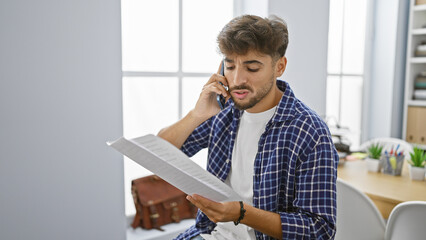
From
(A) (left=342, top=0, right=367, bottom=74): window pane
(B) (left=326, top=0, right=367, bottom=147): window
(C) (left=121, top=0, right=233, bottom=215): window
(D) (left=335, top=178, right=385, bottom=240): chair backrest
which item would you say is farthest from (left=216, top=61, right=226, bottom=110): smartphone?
(A) (left=342, top=0, right=367, bottom=74): window pane

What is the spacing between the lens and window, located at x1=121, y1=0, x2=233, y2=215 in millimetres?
1815

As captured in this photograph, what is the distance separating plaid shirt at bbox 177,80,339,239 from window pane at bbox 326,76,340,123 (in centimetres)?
174

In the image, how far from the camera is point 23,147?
129 centimetres

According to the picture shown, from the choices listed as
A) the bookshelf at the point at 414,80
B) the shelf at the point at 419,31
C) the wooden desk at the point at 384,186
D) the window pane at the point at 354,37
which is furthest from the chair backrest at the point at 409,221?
the shelf at the point at 419,31

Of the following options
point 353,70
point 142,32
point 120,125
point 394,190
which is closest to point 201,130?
point 120,125

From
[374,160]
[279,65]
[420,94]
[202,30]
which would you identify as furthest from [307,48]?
[420,94]

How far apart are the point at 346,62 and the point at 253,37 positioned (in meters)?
2.14

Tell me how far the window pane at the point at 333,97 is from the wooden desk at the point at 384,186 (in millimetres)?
915

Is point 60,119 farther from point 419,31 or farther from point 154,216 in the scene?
point 419,31

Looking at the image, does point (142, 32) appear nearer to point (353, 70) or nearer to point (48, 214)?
point (48, 214)

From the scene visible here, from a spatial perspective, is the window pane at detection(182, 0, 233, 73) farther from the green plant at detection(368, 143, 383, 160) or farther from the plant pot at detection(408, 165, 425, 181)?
the plant pot at detection(408, 165, 425, 181)

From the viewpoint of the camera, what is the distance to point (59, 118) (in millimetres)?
1361

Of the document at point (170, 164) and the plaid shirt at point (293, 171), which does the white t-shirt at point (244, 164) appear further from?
the document at point (170, 164)

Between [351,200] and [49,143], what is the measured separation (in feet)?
3.72
